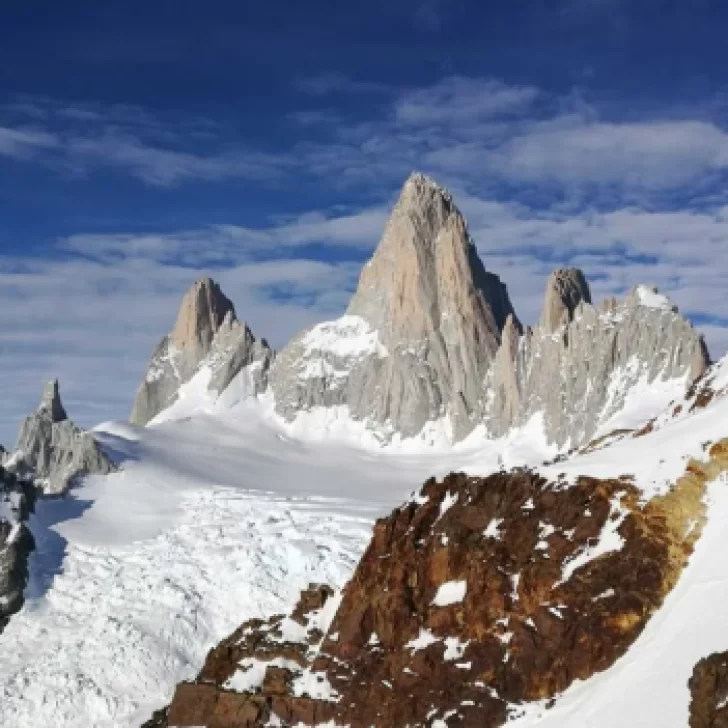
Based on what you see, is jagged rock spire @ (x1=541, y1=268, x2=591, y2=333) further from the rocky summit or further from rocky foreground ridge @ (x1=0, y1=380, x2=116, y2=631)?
rocky foreground ridge @ (x1=0, y1=380, x2=116, y2=631)

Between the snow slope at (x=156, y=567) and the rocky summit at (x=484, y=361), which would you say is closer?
the snow slope at (x=156, y=567)

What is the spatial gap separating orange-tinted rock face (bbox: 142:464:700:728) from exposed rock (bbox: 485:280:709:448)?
102 m

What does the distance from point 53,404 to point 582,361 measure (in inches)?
3204

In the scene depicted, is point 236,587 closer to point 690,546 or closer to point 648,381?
point 690,546

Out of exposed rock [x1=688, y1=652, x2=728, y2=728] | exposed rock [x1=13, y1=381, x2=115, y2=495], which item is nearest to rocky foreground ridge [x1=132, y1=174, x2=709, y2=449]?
exposed rock [x1=13, y1=381, x2=115, y2=495]

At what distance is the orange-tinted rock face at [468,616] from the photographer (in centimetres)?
3175

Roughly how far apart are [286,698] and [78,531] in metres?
76.6

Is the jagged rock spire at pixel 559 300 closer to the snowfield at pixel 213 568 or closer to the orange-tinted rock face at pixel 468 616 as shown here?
the snowfield at pixel 213 568

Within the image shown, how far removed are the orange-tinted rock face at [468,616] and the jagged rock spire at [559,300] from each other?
133634mm

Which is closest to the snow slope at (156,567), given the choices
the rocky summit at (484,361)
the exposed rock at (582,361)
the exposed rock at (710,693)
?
the exposed rock at (582,361)

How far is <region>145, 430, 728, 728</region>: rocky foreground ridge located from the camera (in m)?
31.8

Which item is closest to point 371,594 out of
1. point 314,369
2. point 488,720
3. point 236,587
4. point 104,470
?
point 488,720

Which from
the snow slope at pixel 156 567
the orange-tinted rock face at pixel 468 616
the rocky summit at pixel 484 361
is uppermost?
the rocky summit at pixel 484 361

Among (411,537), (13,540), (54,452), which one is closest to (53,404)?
(54,452)
